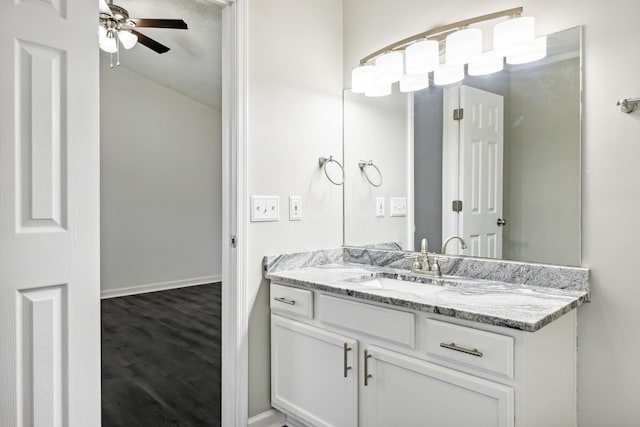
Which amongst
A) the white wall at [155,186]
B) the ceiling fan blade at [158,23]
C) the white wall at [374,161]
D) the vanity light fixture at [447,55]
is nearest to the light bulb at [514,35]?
the vanity light fixture at [447,55]

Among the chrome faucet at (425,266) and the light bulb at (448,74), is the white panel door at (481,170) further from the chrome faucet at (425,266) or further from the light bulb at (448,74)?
the chrome faucet at (425,266)

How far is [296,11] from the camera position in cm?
209

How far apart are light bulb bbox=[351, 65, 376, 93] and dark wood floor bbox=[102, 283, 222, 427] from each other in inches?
72.6

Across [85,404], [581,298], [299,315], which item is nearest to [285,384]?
[299,315]

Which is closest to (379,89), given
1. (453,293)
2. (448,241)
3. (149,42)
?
(448,241)

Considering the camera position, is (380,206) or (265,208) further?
(380,206)

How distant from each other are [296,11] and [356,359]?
168 cm

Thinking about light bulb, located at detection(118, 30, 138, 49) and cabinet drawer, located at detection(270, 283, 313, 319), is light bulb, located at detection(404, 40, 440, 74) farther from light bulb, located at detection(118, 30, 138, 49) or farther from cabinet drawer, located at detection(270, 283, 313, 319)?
light bulb, located at detection(118, 30, 138, 49)

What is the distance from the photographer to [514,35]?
157cm

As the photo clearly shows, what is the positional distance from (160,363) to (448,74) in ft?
8.26

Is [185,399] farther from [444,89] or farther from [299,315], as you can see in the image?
[444,89]

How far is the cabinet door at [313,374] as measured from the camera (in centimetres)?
159

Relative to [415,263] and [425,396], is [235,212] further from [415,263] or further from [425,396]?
[425,396]

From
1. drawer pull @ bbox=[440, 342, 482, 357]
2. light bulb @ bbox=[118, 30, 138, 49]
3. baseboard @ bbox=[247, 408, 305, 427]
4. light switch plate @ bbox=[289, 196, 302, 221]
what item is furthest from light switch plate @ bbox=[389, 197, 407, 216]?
light bulb @ bbox=[118, 30, 138, 49]
